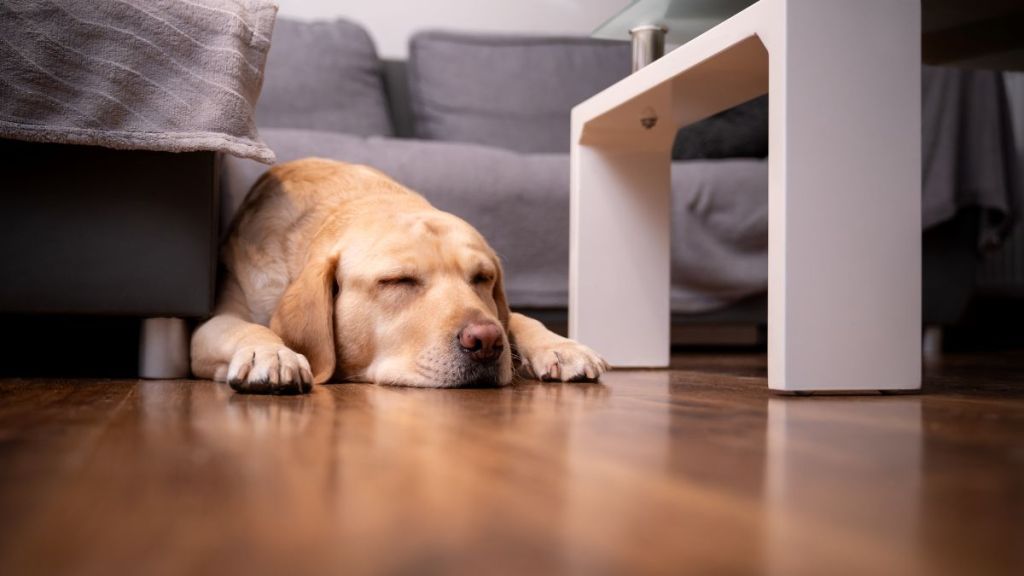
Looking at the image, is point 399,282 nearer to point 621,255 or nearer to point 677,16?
point 621,255

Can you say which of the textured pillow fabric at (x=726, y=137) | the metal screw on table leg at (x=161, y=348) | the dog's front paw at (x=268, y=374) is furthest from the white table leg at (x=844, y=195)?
the textured pillow fabric at (x=726, y=137)

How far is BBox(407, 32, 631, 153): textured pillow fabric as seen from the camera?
4246mm

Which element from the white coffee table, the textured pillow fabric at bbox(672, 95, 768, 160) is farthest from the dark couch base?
the textured pillow fabric at bbox(672, 95, 768, 160)

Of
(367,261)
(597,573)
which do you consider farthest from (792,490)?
(367,261)

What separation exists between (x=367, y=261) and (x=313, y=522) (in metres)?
1.28

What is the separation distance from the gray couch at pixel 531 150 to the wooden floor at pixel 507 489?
157 centimetres

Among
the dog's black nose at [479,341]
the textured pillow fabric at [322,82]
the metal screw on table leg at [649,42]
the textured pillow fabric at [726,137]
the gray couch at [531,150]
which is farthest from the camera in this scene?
the textured pillow fabric at [322,82]

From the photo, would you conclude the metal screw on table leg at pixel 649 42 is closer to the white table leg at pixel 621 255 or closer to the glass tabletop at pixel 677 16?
the glass tabletop at pixel 677 16

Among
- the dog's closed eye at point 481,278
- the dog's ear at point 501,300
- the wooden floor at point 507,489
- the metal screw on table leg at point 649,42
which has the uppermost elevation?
the metal screw on table leg at point 649,42

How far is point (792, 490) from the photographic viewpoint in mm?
730

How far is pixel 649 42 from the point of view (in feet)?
7.42

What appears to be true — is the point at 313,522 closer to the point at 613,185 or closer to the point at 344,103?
the point at 613,185

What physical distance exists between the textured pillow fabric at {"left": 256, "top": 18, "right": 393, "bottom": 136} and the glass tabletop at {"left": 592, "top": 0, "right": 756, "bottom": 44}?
1937 mm

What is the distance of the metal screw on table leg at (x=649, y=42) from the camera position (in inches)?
88.8
